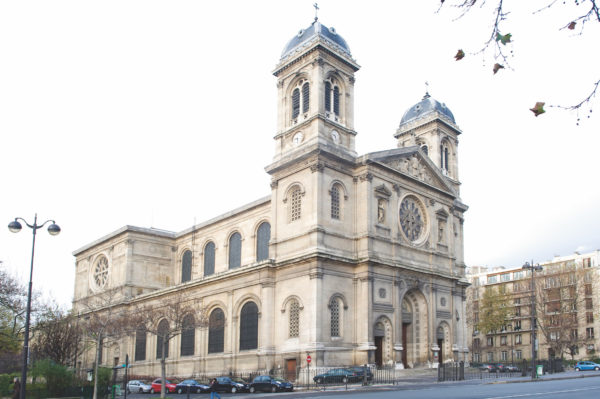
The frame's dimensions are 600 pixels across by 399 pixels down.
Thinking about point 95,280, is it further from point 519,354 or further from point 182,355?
point 519,354

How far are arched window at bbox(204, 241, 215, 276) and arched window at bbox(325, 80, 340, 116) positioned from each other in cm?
1980

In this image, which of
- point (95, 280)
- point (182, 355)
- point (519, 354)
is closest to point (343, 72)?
point (182, 355)

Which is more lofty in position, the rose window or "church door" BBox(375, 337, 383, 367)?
the rose window

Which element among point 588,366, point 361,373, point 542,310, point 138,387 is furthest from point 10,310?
point 542,310

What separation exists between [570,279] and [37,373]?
201ft

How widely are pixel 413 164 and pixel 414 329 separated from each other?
13.1m

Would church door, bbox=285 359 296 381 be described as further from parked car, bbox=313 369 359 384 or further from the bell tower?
the bell tower

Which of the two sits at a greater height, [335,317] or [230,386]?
[335,317]

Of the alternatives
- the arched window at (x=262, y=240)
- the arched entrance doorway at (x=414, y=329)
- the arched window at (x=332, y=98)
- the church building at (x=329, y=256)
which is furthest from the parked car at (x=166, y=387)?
the arched window at (x=332, y=98)

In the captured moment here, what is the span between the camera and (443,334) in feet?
162

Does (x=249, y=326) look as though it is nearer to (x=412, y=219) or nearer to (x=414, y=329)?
(x=414, y=329)

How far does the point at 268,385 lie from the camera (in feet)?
115

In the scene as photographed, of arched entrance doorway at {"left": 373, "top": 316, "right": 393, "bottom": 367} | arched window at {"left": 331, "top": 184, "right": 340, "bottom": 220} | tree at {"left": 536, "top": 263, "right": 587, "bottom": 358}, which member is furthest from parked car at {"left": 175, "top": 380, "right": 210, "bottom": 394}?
tree at {"left": 536, "top": 263, "right": 587, "bottom": 358}

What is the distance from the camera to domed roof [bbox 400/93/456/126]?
58219mm
